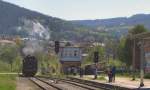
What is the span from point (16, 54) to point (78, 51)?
64.5 feet

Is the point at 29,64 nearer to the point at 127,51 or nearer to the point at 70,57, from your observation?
the point at 127,51

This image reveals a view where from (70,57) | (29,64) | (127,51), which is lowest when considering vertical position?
(29,64)

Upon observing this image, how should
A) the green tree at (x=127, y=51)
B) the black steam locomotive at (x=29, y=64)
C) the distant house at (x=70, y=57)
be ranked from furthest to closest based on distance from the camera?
the distant house at (x=70, y=57), the green tree at (x=127, y=51), the black steam locomotive at (x=29, y=64)

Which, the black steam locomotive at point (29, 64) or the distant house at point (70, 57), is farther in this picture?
the distant house at point (70, 57)

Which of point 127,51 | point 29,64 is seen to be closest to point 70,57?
point 127,51

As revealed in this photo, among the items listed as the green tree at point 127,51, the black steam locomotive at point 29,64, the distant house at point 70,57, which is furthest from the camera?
the distant house at point 70,57

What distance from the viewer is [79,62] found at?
408 feet

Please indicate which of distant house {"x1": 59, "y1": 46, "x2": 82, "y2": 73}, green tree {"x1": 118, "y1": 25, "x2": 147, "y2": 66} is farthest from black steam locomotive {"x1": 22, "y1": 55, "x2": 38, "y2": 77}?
distant house {"x1": 59, "y1": 46, "x2": 82, "y2": 73}

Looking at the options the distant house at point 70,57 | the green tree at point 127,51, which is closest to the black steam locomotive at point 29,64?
the green tree at point 127,51

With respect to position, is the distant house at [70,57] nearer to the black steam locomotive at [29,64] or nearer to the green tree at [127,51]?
the green tree at [127,51]

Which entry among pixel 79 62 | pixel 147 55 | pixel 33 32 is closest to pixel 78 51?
pixel 79 62

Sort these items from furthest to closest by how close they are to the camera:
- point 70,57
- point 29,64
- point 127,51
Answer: point 70,57
point 127,51
point 29,64

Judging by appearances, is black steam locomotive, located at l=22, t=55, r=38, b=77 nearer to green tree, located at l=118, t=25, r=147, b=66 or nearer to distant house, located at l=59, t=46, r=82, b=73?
green tree, located at l=118, t=25, r=147, b=66

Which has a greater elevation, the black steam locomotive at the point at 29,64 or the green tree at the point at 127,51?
the green tree at the point at 127,51
